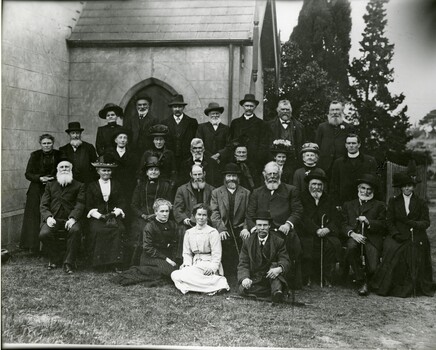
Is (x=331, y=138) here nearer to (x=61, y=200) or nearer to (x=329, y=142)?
(x=329, y=142)

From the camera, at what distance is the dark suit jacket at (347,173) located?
510cm

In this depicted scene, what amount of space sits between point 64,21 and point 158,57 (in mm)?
1338

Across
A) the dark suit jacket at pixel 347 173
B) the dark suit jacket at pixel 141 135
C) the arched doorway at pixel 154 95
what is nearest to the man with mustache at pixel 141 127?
the dark suit jacket at pixel 141 135

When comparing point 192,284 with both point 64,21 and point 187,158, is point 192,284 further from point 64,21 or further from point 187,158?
point 64,21

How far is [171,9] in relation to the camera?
6289 mm

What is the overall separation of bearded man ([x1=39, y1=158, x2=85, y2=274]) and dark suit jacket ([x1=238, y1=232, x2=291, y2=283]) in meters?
1.83

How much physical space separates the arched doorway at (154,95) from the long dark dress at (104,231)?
2.11m

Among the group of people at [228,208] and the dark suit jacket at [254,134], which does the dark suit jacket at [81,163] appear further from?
the dark suit jacket at [254,134]

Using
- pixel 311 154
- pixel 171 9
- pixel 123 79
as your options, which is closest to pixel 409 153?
pixel 311 154

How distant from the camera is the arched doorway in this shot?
6984mm

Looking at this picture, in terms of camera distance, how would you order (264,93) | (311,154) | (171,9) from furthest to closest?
(264,93)
(171,9)
(311,154)

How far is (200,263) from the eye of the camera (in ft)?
15.2

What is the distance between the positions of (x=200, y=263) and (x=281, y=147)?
1.58 meters

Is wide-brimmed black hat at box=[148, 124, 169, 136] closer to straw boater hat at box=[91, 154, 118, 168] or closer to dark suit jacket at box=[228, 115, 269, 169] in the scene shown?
straw boater hat at box=[91, 154, 118, 168]
